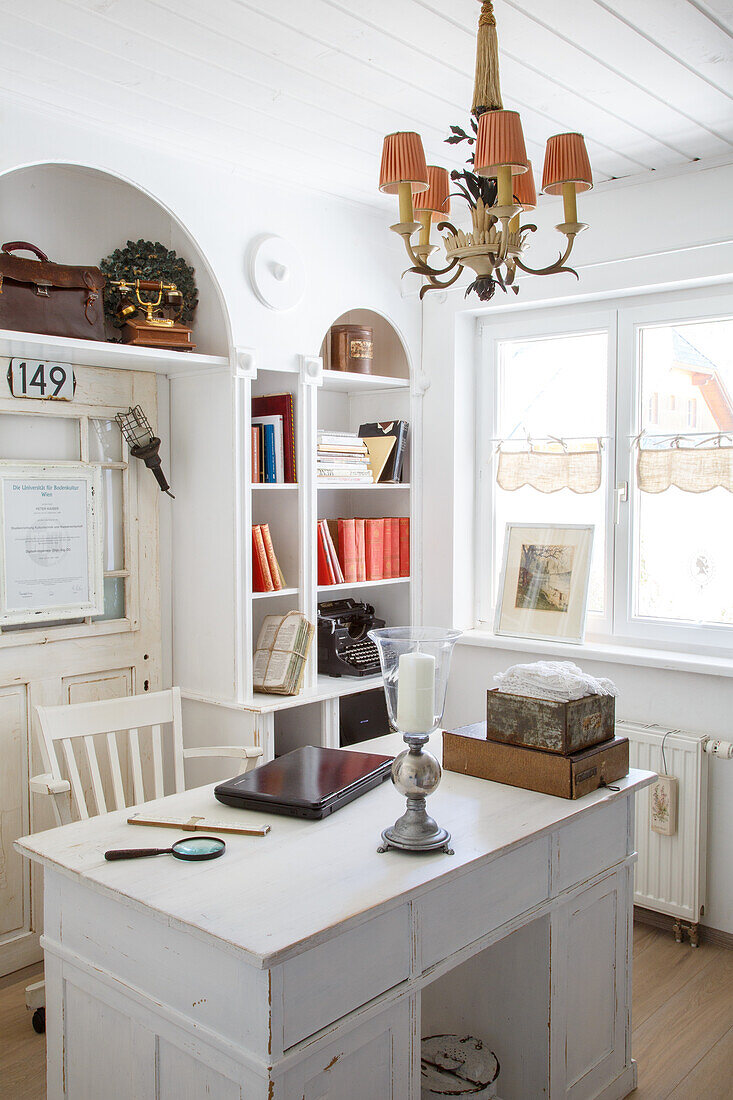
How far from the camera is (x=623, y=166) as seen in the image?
3156 millimetres

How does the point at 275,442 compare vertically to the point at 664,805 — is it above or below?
above

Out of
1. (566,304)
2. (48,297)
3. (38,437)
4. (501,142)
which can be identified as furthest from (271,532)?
(501,142)

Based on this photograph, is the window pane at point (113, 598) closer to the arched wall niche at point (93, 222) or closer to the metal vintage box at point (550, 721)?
the arched wall niche at point (93, 222)

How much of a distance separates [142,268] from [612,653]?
7.03 ft

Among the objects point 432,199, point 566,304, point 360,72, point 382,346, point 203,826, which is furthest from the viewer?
point 382,346

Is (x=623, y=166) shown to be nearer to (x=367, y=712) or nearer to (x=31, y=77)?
(x=31, y=77)

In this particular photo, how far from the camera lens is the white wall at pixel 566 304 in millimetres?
3141

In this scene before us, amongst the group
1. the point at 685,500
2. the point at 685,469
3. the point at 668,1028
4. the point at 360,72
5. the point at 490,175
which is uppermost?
the point at 360,72

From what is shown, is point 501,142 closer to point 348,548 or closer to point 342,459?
point 342,459

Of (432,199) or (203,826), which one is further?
(432,199)

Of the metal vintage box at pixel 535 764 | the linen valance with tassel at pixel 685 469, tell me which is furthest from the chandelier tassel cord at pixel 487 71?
the linen valance with tassel at pixel 685 469

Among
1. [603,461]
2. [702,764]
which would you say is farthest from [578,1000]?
[603,461]

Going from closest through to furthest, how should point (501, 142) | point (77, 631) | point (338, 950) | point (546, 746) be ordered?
point (338, 950)
point (501, 142)
point (546, 746)
point (77, 631)

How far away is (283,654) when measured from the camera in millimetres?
3342
